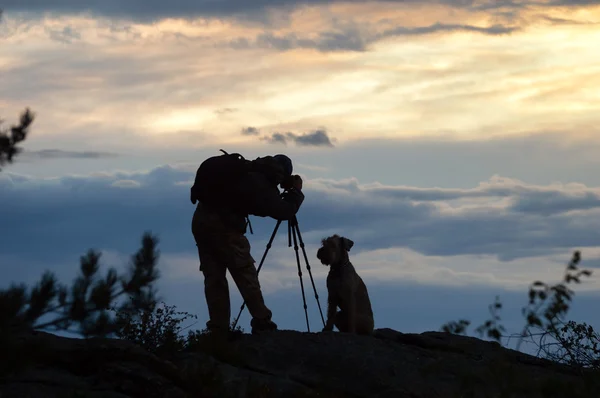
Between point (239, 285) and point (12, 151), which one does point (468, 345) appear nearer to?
point (239, 285)

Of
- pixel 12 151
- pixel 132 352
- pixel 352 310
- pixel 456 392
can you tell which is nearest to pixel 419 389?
pixel 456 392

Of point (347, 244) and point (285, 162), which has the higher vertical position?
point (285, 162)

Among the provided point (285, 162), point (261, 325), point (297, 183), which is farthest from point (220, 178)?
point (261, 325)

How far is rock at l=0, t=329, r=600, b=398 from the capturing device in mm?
10719

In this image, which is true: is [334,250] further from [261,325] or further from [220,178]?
[220,178]

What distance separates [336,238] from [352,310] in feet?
4.09

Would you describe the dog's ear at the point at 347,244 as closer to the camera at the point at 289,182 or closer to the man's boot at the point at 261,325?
the camera at the point at 289,182

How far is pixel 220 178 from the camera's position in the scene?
14211 millimetres

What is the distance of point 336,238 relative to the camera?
14742 mm

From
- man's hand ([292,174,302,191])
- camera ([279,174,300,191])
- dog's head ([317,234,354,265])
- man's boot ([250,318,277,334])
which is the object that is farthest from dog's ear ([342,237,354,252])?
man's boot ([250,318,277,334])

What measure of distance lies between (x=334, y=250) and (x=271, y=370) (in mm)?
2394

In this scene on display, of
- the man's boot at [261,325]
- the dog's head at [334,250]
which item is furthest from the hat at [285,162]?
the man's boot at [261,325]

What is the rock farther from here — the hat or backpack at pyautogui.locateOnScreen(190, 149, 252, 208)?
the hat

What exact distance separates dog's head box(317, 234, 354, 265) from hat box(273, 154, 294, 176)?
4.18 ft
